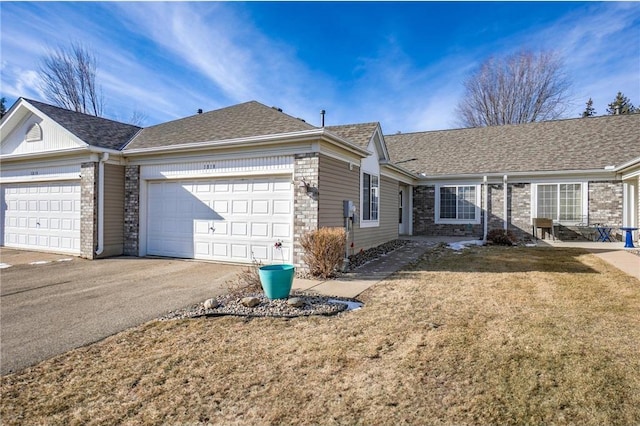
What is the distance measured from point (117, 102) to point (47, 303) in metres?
25.1

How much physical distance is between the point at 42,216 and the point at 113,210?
137 inches

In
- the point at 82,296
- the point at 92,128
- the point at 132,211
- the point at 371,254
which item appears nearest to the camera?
the point at 82,296

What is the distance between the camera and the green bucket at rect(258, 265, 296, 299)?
215 inches

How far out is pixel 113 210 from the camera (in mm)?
10562

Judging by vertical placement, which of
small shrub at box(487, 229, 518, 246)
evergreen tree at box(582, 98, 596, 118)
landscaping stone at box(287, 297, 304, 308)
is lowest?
landscaping stone at box(287, 297, 304, 308)

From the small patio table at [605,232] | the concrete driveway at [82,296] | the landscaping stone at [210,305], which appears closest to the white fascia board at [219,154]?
the concrete driveway at [82,296]

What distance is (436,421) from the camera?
8.25 feet

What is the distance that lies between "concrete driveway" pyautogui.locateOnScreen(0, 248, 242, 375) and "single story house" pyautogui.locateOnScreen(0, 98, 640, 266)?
1.15 m

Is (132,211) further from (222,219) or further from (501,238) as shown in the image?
(501,238)

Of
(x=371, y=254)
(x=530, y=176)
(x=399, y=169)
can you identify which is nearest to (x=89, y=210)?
(x=371, y=254)

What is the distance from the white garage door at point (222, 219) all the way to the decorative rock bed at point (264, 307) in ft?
9.78

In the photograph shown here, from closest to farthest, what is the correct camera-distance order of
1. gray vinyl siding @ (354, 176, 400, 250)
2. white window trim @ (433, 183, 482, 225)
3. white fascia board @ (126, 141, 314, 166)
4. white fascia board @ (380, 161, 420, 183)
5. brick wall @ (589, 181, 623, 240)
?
white fascia board @ (126, 141, 314, 166)
gray vinyl siding @ (354, 176, 400, 250)
white fascia board @ (380, 161, 420, 183)
brick wall @ (589, 181, 623, 240)
white window trim @ (433, 183, 482, 225)

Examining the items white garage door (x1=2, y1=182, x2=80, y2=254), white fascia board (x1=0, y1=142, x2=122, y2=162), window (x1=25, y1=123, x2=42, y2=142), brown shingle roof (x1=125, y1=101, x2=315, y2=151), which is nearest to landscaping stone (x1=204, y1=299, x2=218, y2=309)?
brown shingle roof (x1=125, y1=101, x2=315, y2=151)

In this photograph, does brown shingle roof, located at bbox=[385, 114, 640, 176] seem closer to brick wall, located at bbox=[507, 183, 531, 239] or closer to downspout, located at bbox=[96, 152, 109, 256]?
brick wall, located at bbox=[507, 183, 531, 239]
